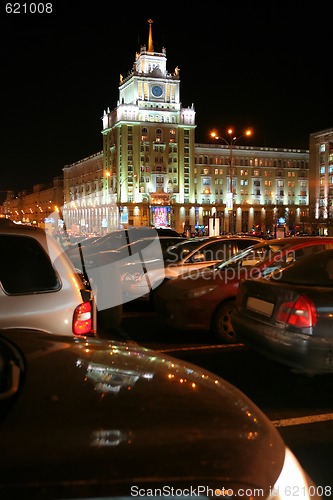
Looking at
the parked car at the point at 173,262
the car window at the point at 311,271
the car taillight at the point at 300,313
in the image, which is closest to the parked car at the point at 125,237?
the parked car at the point at 173,262

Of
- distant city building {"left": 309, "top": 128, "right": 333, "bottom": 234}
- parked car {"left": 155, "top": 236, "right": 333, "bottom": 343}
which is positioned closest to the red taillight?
parked car {"left": 155, "top": 236, "right": 333, "bottom": 343}

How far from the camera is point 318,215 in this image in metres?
99.1

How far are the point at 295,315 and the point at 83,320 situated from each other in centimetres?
233

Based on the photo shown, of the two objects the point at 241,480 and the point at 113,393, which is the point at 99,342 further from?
the point at 241,480

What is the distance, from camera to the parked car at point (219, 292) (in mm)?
7621

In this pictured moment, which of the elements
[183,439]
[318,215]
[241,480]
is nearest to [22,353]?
[183,439]

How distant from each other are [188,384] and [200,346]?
17.5ft

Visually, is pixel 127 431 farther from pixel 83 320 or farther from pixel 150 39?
pixel 150 39

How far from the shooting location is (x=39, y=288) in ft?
14.0

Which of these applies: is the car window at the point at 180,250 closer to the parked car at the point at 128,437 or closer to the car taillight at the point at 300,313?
the car taillight at the point at 300,313

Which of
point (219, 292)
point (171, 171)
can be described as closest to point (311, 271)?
point (219, 292)

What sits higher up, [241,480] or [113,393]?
[113,393]

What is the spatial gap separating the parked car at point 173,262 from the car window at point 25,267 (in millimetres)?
6309

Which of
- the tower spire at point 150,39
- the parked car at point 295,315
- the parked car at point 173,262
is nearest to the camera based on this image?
the parked car at point 295,315
